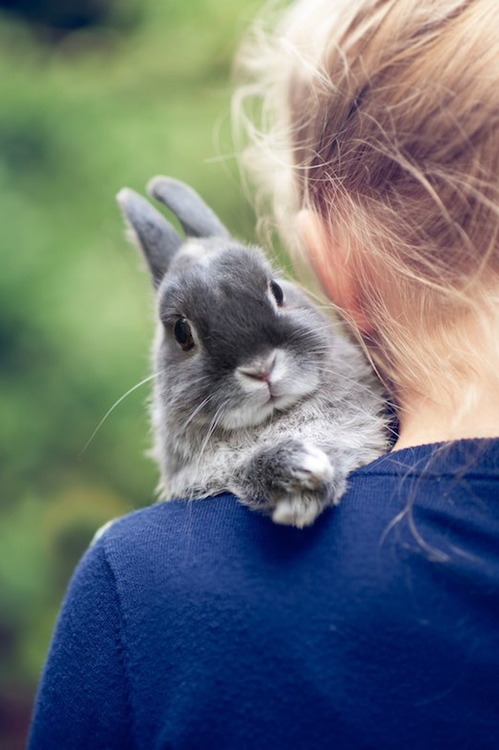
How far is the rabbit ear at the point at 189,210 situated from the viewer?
6.35 ft

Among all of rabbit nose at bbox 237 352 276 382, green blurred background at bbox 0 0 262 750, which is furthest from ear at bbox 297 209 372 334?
green blurred background at bbox 0 0 262 750

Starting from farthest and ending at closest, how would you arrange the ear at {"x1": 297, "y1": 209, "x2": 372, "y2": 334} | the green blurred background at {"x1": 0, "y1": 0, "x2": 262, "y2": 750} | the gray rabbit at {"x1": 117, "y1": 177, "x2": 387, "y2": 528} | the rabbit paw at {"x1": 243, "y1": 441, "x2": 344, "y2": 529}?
the green blurred background at {"x1": 0, "y1": 0, "x2": 262, "y2": 750}
the ear at {"x1": 297, "y1": 209, "x2": 372, "y2": 334}
the gray rabbit at {"x1": 117, "y1": 177, "x2": 387, "y2": 528}
the rabbit paw at {"x1": 243, "y1": 441, "x2": 344, "y2": 529}

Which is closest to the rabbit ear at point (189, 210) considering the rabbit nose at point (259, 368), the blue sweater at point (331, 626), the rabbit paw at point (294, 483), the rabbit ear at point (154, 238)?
the rabbit ear at point (154, 238)

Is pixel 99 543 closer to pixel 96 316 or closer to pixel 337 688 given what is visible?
pixel 337 688

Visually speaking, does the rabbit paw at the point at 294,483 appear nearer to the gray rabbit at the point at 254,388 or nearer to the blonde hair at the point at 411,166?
the gray rabbit at the point at 254,388

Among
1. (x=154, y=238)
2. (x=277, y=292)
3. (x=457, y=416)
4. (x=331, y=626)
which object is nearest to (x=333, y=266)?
(x=277, y=292)

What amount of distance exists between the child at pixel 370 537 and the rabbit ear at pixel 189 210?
46 cm

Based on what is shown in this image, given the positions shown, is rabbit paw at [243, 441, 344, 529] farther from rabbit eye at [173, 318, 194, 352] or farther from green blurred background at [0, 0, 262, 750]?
green blurred background at [0, 0, 262, 750]

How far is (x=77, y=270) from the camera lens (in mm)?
3010

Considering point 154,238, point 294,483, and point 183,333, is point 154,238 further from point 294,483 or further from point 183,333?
point 294,483

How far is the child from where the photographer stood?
109 centimetres

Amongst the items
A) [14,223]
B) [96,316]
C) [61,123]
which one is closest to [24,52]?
[61,123]

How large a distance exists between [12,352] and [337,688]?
230 cm

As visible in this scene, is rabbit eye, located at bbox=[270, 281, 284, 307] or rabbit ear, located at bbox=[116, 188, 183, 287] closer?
rabbit eye, located at bbox=[270, 281, 284, 307]
